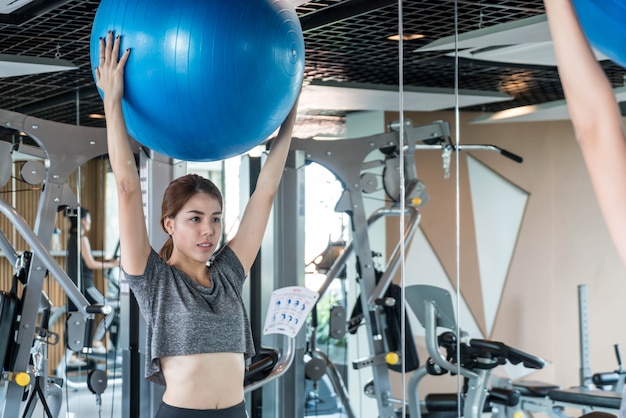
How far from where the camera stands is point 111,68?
180 centimetres

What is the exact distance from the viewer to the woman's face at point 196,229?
2129 mm

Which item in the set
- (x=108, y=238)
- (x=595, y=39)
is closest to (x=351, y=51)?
(x=108, y=238)

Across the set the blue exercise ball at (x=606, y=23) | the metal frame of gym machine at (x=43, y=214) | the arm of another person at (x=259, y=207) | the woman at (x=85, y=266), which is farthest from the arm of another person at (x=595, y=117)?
the woman at (x=85, y=266)

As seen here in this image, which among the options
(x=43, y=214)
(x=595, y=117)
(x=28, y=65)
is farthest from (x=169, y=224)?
(x=28, y=65)

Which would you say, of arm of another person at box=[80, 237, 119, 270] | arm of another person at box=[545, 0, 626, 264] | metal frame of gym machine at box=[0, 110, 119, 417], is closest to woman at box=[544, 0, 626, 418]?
arm of another person at box=[545, 0, 626, 264]

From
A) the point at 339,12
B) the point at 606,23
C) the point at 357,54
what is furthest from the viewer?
the point at 357,54

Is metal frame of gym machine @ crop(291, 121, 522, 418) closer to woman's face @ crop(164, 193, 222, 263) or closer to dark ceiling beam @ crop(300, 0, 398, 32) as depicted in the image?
dark ceiling beam @ crop(300, 0, 398, 32)

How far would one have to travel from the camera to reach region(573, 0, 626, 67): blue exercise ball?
114 cm

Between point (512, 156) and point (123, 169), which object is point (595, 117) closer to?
point (123, 169)

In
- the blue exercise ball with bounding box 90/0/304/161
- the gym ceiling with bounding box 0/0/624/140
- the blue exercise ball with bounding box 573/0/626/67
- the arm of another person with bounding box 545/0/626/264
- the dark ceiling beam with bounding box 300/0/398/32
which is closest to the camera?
the arm of another person with bounding box 545/0/626/264

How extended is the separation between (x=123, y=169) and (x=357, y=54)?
1.84 m

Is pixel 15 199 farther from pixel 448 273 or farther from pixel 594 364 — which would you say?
pixel 594 364

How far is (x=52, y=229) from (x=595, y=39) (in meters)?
2.80

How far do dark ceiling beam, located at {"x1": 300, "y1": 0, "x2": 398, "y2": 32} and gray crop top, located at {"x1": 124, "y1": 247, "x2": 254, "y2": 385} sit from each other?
1.56 m
